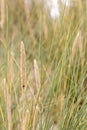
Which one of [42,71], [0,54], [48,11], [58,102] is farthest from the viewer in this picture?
[48,11]

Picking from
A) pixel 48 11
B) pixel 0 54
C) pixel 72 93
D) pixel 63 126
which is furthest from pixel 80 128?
pixel 48 11

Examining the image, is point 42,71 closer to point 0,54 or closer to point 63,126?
point 63,126

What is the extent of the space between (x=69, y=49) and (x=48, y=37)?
916 mm

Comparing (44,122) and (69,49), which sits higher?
(69,49)

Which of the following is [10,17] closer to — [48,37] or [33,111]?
[48,37]

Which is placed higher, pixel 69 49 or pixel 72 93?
pixel 69 49

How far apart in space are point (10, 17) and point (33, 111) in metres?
1.70

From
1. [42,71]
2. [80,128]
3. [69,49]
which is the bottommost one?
[80,128]

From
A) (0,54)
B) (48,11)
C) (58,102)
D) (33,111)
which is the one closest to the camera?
(33,111)

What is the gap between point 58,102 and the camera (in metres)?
1.51

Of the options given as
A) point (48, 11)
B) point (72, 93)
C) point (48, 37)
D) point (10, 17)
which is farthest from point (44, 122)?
point (10, 17)

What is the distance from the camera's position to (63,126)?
4.67ft

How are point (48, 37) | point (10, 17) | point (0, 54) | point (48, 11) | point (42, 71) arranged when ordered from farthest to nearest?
point (10, 17) → point (48, 11) → point (48, 37) → point (0, 54) → point (42, 71)

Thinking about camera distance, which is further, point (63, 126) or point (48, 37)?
point (48, 37)
